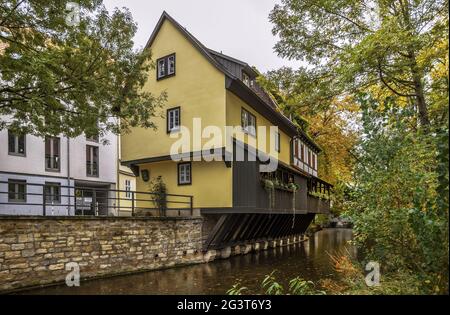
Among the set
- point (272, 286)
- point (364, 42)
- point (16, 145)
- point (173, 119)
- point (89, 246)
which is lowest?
point (89, 246)

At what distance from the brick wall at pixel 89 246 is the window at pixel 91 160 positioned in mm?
11612

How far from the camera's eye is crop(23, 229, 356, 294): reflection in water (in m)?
11.2

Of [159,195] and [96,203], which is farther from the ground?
[159,195]

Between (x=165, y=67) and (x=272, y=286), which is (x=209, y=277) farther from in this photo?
(x=165, y=67)

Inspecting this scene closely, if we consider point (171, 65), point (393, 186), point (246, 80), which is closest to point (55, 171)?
point (171, 65)

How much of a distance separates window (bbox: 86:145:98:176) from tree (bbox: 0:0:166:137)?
1351 centimetres

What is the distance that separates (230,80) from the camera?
16.3 m

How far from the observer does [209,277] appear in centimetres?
1359

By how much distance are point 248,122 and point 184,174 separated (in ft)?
14.0

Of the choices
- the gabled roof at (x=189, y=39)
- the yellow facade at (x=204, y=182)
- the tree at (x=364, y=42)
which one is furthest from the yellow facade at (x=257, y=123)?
the tree at (x=364, y=42)

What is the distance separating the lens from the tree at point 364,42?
8.12 meters

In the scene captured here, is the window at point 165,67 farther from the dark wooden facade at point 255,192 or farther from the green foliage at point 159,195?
the dark wooden facade at point 255,192

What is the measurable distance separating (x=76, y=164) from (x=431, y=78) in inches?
829

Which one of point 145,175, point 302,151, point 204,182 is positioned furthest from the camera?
point 302,151
